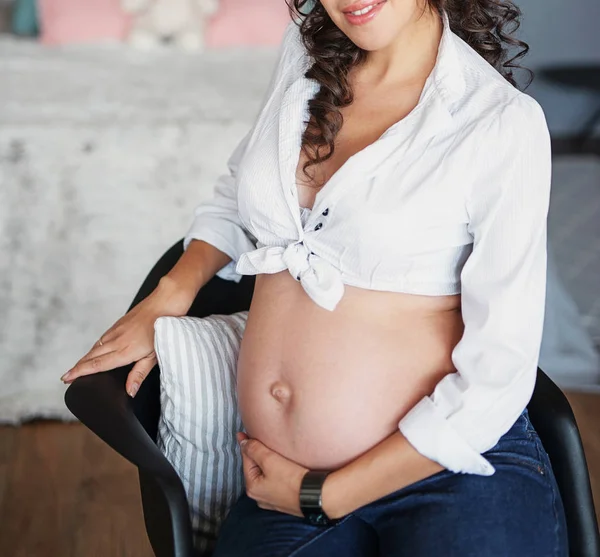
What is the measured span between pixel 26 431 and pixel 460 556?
1484 millimetres

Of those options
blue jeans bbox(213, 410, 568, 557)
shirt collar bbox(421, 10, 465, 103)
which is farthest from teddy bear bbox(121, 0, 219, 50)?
blue jeans bbox(213, 410, 568, 557)

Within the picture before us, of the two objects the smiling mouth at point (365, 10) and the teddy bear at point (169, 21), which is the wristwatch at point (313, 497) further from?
the teddy bear at point (169, 21)

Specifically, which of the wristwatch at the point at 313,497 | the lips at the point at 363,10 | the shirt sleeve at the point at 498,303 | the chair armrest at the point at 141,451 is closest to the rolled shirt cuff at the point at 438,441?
the shirt sleeve at the point at 498,303

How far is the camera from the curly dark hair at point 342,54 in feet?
3.92

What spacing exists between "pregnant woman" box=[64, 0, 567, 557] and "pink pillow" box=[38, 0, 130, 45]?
6.70 ft

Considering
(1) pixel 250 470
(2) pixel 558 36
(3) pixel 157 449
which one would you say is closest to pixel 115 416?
(3) pixel 157 449

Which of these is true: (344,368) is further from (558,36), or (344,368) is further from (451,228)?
(558,36)

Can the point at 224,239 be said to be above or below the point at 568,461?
above

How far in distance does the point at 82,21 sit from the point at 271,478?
2.42 metres

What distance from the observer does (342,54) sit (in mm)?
1295

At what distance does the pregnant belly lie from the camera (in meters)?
1.07

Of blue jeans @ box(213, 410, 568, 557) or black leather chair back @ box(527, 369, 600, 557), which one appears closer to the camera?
blue jeans @ box(213, 410, 568, 557)

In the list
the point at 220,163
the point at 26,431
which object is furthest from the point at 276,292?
the point at 220,163

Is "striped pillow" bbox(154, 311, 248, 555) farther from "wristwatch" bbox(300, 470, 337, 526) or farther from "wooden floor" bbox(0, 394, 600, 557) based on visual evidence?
"wooden floor" bbox(0, 394, 600, 557)
